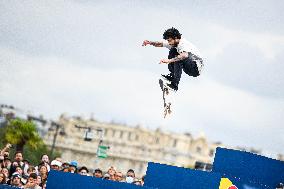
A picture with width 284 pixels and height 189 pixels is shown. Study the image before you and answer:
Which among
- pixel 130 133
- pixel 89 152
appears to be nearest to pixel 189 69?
pixel 89 152

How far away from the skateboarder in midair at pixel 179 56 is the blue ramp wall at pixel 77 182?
212 centimetres

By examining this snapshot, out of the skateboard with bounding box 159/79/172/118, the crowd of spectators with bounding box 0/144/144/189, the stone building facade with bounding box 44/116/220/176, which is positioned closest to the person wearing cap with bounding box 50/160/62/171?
the crowd of spectators with bounding box 0/144/144/189

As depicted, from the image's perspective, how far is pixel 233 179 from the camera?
976 centimetres

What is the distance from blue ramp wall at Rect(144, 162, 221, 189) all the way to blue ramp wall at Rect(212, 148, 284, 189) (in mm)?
459

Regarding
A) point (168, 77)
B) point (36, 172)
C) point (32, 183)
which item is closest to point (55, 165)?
point (36, 172)

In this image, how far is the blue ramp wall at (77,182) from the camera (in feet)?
30.1

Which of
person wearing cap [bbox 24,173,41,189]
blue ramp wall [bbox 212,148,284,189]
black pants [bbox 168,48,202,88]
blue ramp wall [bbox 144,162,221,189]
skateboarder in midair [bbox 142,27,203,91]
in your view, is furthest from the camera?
person wearing cap [bbox 24,173,41,189]

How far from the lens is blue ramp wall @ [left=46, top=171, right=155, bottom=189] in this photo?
30.1ft

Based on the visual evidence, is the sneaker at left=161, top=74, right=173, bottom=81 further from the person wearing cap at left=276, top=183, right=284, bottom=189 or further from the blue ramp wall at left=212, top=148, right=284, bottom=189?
the person wearing cap at left=276, top=183, right=284, bottom=189

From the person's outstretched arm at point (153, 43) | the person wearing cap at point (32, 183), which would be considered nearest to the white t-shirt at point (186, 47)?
the person's outstretched arm at point (153, 43)

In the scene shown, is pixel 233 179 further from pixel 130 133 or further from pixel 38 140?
pixel 130 133

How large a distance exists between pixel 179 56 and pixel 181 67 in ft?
1.83

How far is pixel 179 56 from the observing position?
976cm

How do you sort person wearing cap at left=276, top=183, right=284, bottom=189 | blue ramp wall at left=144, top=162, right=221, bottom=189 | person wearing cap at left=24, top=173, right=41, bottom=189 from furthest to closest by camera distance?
1. person wearing cap at left=24, top=173, right=41, bottom=189
2. person wearing cap at left=276, top=183, right=284, bottom=189
3. blue ramp wall at left=144, top=162, right=221, bottom=189
